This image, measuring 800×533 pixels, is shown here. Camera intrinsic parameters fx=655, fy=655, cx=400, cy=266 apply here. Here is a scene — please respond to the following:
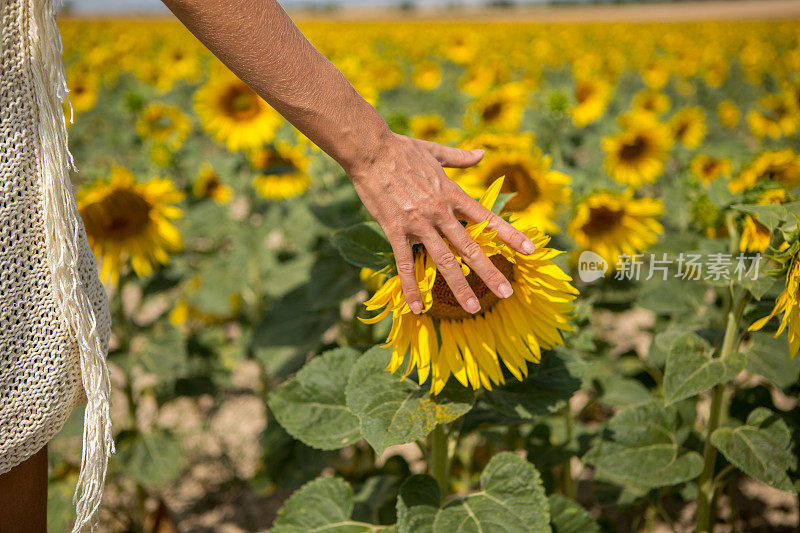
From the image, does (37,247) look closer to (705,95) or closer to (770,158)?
(770,158)

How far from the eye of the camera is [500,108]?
286cm

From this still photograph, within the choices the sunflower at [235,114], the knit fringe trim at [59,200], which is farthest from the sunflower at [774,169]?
the sunflower at [235,114]

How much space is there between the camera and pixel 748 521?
203 centimetres

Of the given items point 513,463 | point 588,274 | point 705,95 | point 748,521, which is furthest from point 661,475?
point 705,95

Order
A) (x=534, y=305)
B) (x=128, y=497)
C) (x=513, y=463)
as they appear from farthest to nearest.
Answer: (x=128, y=497)
(x=513, y=463)
(x=534, y=305)

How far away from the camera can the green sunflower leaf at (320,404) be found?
1.27m

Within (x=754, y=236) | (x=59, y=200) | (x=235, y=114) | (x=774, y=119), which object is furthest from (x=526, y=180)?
(x=774, y=119)

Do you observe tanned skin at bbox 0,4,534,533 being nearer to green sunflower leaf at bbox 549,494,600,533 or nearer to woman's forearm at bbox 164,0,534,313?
woman's forearm at bbox 164,0,534,313

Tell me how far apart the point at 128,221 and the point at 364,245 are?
1.10 m

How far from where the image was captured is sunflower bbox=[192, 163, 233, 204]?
2830 millimetres

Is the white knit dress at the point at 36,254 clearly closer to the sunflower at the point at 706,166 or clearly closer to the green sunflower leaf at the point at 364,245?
the green sunflower leaf at the point at 364,245

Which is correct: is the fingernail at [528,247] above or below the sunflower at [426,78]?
above

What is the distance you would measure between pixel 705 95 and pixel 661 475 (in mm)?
6357

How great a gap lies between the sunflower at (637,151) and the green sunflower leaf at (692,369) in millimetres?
1589
